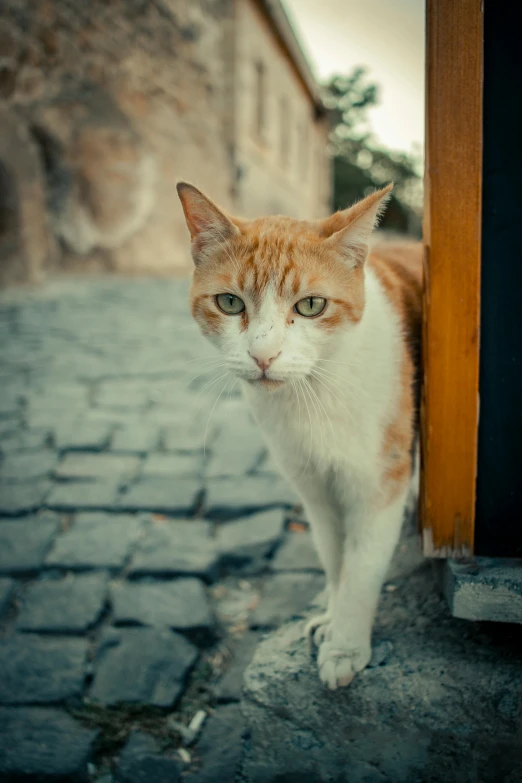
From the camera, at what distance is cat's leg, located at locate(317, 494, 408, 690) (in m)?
1.69

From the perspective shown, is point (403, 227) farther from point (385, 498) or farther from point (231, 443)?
point (385, 498)

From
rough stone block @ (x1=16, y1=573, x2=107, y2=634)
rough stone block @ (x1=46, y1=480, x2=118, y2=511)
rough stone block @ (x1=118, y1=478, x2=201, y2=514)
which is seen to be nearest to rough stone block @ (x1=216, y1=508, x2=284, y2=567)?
rough stone block @ (x1=118, y1=478, x2=201, y2=514)

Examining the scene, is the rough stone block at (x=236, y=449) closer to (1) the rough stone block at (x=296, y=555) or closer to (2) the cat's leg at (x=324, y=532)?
(1) the rough stone block at (x=296, y=555)

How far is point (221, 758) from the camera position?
66.4 inches

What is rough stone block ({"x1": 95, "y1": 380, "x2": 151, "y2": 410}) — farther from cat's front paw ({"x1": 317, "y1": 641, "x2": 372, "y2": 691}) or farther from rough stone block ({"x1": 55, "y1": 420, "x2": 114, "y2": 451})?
cat's front paw ({"x1": 317, "y1": 641, "x2": 372, "y2": 691})

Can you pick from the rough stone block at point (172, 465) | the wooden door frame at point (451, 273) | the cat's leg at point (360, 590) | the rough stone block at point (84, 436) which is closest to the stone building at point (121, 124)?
the rough stone block at point (84, 436)

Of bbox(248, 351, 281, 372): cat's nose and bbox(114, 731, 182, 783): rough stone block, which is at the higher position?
bbox(248, 351, 281, 372): cat's nose

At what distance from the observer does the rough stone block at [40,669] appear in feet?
6.02

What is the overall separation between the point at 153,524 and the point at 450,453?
155cm

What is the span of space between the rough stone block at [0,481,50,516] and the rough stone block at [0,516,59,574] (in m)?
0.09

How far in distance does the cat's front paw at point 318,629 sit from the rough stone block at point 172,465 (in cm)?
142

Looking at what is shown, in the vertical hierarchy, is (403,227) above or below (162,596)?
above

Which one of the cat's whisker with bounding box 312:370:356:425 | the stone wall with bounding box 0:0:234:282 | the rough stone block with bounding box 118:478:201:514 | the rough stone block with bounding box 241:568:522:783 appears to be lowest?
the rough stone block with bounding box 241:568:522:783

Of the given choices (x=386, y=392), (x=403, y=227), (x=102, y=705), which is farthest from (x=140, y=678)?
(x=403, y=227)
